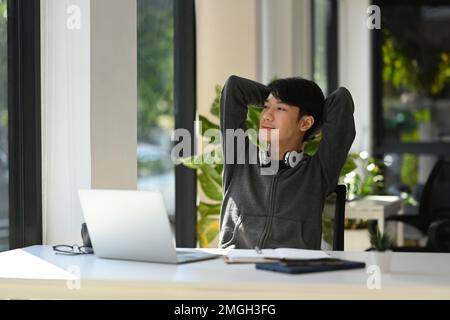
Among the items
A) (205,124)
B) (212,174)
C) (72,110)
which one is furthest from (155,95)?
(72,110)

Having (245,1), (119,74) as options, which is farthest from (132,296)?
(245,1)

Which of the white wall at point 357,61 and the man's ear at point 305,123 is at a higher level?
the white wall at point 357,61

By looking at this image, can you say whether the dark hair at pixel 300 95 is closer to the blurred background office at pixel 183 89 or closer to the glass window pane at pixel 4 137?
the blurred background office at pixel 183 89

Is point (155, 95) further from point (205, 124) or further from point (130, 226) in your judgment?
point (130, 226)

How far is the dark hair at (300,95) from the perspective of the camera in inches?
132

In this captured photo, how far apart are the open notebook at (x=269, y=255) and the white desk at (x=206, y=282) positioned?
0.05 metres

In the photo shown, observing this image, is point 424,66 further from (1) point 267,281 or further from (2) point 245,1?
(1) point 267,281

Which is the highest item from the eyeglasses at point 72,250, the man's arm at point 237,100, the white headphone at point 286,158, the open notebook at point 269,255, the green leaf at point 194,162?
the man's arm at point 237,100

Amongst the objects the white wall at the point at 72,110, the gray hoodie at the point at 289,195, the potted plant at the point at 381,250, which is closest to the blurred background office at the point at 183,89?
the white wall at the point at 72,110

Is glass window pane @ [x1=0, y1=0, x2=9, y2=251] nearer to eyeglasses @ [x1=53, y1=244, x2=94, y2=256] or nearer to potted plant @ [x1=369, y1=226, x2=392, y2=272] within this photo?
eyeglasses @ [x1=53, y1=244, x2=94, y2=256]

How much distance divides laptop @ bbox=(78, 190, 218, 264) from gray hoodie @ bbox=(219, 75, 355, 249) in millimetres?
539

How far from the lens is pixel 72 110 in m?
3.55

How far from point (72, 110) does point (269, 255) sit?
49.5 inches

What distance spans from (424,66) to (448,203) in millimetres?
3984
